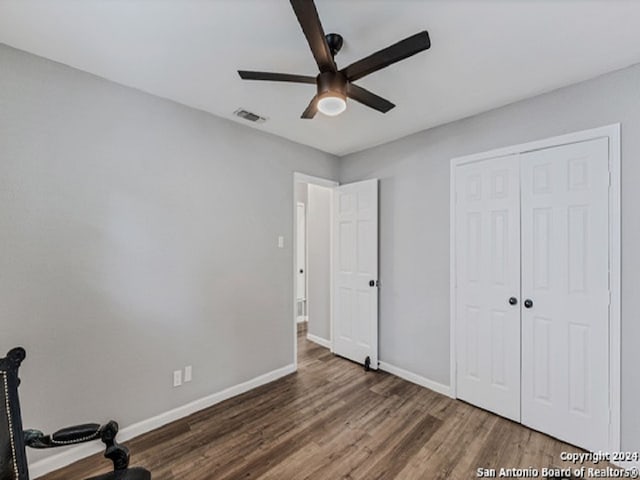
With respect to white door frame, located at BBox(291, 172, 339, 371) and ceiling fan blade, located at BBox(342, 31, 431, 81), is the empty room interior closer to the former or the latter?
ceiling fan blade, located at BBox(342, 31, 431, 81)

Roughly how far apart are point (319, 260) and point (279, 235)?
48.6 inches

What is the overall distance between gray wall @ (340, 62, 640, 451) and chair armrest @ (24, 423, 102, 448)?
2.77 meters

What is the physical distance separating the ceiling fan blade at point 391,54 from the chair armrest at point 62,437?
7.13ft

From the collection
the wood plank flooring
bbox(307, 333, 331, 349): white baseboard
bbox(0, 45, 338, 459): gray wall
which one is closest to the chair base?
the wood plank flooring

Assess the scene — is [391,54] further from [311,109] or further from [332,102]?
[311,109]

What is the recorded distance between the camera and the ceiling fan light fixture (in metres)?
1.60

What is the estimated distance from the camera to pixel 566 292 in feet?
7.38

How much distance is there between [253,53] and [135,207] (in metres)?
1.45

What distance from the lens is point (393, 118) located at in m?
2.83

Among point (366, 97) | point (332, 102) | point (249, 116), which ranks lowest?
point (332, 102)

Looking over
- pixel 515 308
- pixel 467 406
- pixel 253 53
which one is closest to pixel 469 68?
pixel 253 53

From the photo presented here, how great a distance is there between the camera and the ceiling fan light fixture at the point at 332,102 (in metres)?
1.60

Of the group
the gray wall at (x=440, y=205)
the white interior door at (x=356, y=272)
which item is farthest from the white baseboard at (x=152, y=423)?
the gray wall at (x=440, y=205)

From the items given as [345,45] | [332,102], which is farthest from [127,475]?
[345,45]
